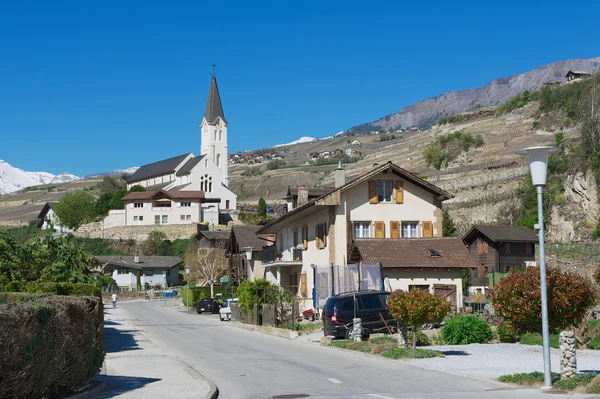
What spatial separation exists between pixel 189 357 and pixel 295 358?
11.7ft

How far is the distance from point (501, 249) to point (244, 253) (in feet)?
65.9

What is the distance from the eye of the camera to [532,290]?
15.2m

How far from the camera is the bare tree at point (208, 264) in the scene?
81625 millimetres

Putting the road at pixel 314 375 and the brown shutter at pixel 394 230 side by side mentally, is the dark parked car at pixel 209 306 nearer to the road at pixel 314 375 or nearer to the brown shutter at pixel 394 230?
the brown shutter at pixel 394 230

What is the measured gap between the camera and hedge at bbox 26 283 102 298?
26094 mm

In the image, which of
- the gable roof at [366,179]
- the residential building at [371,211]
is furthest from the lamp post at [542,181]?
the residential building at [371,211]

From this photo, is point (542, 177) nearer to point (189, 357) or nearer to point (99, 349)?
point (99, 349)

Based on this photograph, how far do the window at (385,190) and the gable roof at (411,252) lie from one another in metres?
3.83

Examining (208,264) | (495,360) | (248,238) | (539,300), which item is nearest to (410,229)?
(495,360)

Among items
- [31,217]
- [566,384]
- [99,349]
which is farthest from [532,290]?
[31,217]

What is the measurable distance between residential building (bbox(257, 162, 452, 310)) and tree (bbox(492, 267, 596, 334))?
961 inches

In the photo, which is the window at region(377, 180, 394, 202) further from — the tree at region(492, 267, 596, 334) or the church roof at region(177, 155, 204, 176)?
the church roof at region(177, 155, 204, 176)

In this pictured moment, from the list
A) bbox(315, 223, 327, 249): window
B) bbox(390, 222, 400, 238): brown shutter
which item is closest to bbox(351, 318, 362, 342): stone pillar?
bbox(315, 223, 327, 249): window

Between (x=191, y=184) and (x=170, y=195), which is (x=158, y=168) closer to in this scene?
(x=191, y=184)
